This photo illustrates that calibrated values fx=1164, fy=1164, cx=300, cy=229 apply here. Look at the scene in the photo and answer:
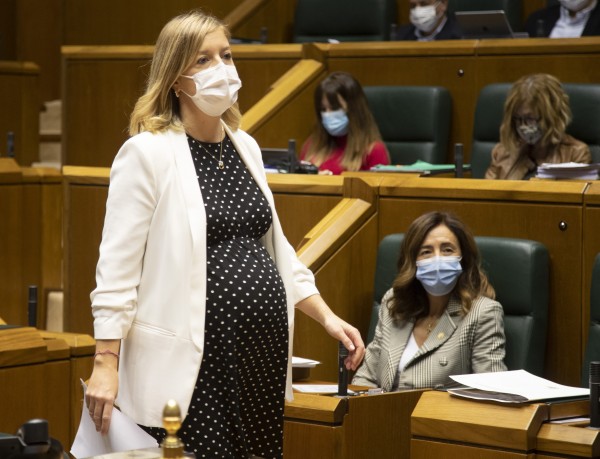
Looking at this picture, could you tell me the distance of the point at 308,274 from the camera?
64.1 inches

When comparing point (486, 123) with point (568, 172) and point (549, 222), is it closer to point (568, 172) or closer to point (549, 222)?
point (568, 172)

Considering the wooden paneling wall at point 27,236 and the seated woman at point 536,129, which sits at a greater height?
the seated woman at point 536,129

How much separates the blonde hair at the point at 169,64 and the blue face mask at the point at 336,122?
1.77 m

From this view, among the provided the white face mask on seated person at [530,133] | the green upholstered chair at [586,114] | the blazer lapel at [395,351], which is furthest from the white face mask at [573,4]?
the blazer lapel at [395,351]

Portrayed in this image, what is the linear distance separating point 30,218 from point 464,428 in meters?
2.25

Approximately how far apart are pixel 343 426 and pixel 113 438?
58cm

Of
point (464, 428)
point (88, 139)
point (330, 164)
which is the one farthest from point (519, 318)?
point (88, 139)

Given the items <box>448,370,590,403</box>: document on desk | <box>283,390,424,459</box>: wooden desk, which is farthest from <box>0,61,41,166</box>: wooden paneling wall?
<box>448,370,590,403</box>: document on desk

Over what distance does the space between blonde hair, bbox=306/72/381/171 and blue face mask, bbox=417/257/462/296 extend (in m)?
1.07

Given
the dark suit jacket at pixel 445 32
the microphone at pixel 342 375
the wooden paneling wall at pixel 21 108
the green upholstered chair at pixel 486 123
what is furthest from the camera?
the wooden paneling wall at pixel 21 108

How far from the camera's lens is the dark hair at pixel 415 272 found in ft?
7.30

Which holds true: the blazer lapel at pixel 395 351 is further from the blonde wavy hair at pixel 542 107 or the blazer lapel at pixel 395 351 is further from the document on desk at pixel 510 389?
the blonde wavy hair at pixel 542 107

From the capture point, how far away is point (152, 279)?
144cm

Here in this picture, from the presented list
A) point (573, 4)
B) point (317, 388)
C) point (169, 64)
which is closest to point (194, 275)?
point (169, 64)
